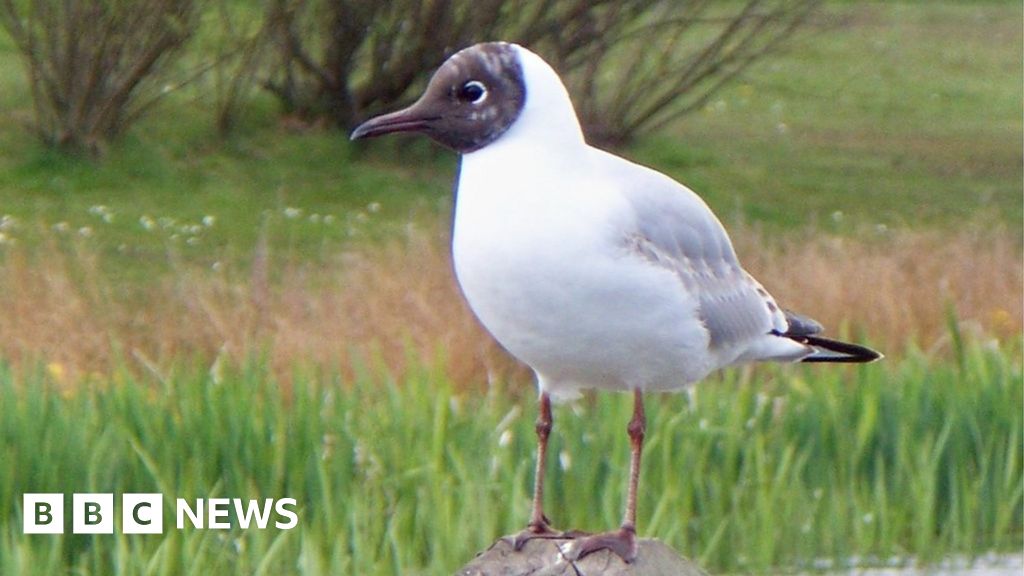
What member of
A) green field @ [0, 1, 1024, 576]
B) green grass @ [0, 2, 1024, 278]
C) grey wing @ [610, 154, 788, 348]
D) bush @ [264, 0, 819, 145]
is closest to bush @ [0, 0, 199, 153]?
green grass @ [0, 2, 1024, 278]

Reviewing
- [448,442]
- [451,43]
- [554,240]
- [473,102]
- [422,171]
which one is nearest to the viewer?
[554,240]

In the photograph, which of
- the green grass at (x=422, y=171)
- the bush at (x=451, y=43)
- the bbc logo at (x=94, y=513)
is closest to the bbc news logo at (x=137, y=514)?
the bbc logo at (x=94, y=513)

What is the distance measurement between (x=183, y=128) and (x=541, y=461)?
984 centimetres

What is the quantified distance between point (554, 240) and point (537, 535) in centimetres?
63

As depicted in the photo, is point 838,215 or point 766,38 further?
point 766,38

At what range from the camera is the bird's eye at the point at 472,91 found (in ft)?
11.0

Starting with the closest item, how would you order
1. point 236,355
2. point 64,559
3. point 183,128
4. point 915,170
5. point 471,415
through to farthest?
point 64,559
point 471,415
point 236,355
point 183,128
point 915,170

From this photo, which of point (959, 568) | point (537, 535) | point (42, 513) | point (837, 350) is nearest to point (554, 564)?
point (537, 535)

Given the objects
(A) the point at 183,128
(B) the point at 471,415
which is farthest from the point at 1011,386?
(A) the point at 183,128

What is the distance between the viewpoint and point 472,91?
132 inches

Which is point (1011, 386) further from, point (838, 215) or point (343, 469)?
point (838, 215)

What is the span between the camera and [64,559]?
15.1 feet

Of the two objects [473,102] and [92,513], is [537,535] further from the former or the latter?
[92,513]

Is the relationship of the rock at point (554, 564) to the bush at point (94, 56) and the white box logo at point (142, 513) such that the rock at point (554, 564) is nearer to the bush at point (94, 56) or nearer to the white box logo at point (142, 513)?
the white box logo at point (142, 513)
